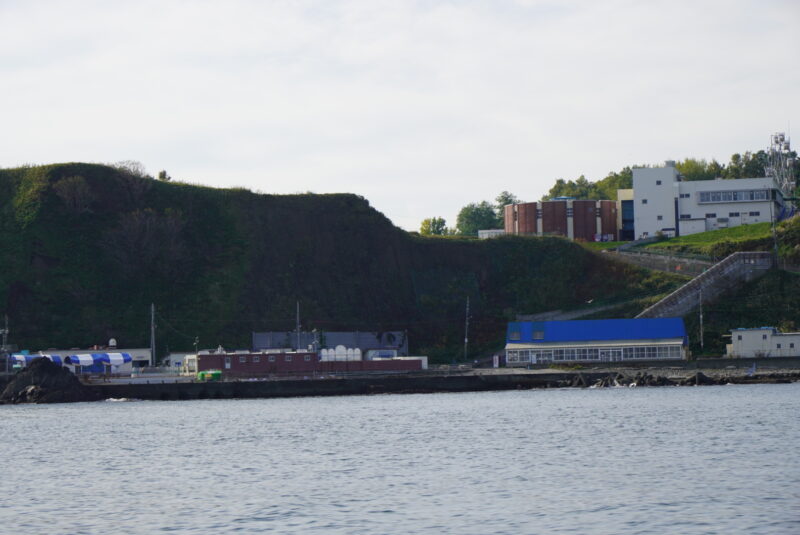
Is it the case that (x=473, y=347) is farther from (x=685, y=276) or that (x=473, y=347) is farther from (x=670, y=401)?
(x=670, y=401)

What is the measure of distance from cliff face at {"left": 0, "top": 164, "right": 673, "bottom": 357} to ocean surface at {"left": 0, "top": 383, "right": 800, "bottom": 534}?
44.7 meters

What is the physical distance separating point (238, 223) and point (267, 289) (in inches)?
578

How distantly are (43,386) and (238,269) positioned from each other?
1617 inches

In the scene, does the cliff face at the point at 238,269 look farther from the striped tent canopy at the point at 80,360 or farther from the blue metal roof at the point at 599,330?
the blue metal roof at the point at 599,330

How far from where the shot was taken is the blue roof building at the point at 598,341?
10900 centimetres

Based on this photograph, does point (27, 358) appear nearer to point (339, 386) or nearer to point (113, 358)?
point (113, 358)

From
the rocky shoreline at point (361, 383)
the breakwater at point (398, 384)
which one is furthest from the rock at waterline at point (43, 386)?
the breakwater at point (398, 384)

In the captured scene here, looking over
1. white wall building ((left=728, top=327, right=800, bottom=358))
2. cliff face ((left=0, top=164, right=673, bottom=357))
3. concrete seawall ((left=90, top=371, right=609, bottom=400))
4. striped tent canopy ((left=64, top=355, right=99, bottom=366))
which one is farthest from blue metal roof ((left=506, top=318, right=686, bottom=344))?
striped tent canopy ((left=64, top=355, right=99, bottom=366))

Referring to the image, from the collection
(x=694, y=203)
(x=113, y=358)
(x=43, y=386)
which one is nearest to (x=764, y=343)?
(x=694, y=203)

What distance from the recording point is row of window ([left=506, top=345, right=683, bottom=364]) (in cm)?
10856

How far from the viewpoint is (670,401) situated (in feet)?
264

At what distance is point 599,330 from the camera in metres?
112

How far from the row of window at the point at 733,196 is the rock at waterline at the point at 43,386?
327ft

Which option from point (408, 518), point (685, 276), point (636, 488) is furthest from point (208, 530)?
point (685, 276)
